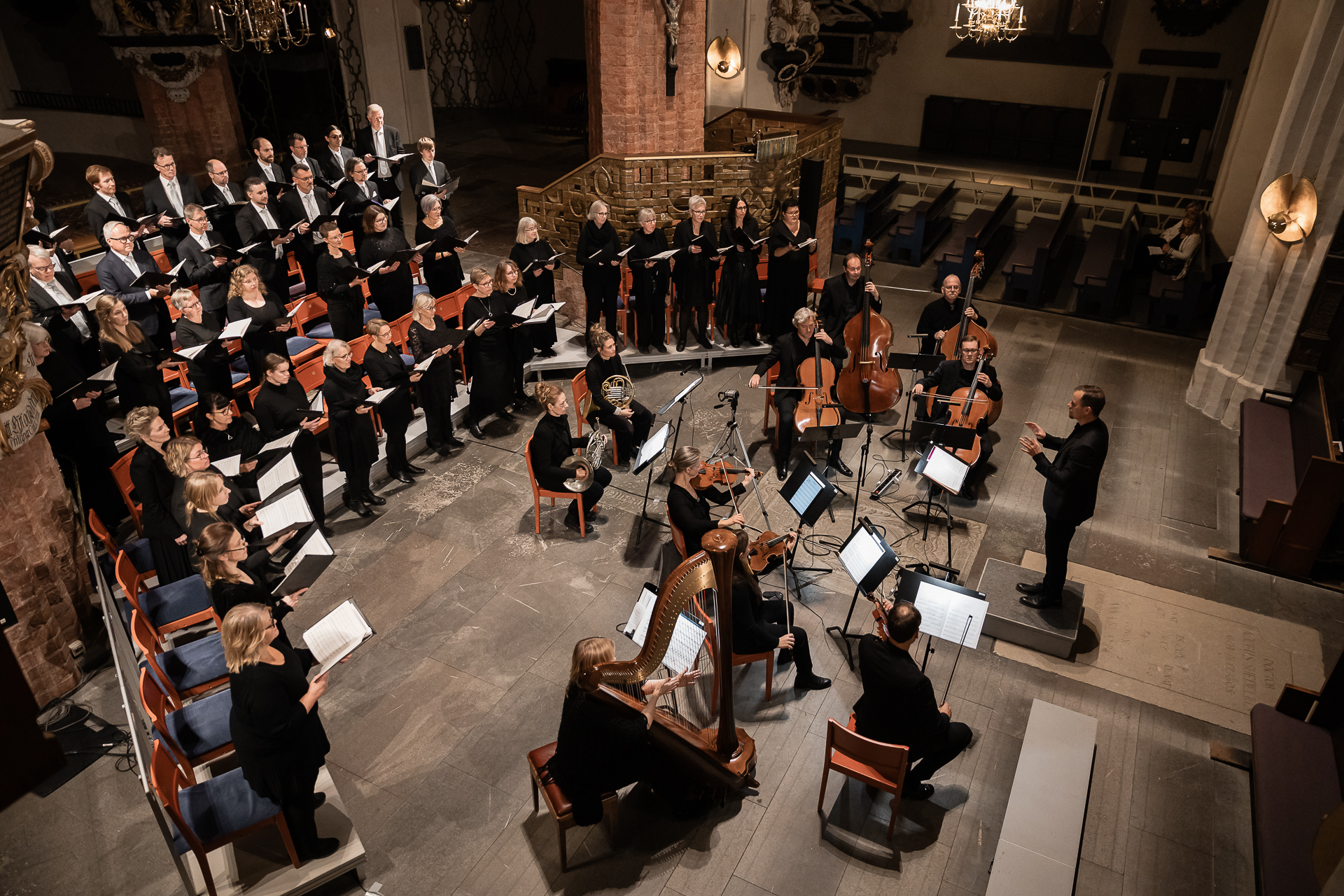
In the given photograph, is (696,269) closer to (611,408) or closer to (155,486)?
(611,408)

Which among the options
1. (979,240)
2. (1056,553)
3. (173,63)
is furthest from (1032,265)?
(173,63)

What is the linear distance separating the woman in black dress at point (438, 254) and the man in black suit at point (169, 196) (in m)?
2.22

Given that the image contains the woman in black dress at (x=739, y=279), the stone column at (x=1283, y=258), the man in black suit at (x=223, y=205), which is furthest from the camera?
the woman in black dress at (x=739, y=279)

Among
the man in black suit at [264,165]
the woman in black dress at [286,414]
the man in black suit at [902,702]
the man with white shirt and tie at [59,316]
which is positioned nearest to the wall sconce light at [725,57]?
the man in black suit at [264,165]

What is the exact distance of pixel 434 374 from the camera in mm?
7691

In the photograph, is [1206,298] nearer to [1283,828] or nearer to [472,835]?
[1283,828]

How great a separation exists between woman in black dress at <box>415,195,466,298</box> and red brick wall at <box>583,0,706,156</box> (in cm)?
214

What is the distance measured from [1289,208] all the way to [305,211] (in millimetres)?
9579

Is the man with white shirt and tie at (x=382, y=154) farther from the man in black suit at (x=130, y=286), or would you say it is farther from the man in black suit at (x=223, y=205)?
the man in black suit at (x=130, y=286)

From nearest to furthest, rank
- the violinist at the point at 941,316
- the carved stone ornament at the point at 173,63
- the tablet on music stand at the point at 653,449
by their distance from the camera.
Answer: the tablet on music stand at the point at 653,449 → the violinist at the point at 941,316 → the carved stone ornament at the point at 173,63

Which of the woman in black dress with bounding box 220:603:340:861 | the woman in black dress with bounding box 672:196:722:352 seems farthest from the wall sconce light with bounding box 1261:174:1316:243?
the woman in black dress with bounding box 220:603:340:861

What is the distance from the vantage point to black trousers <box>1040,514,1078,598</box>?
5793mm

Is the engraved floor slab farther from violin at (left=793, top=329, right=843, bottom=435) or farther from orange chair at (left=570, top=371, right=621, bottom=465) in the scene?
orange chair at (left=570, top=371, right=621, bottom=465)

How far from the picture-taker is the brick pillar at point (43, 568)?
201 inches
